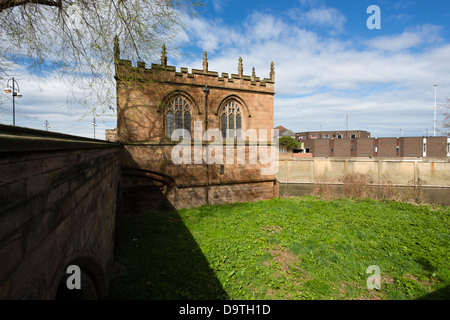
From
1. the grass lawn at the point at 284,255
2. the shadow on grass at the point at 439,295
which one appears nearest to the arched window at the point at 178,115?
the grass lawn at the point at 284,255

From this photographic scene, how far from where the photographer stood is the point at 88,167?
287 cm

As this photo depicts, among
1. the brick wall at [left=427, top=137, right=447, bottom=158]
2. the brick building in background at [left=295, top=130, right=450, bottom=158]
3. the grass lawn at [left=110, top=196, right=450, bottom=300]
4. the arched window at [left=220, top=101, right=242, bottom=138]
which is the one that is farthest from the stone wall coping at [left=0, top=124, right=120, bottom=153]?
the brick wall at [left=427, top=137, right=447, bottom=158]

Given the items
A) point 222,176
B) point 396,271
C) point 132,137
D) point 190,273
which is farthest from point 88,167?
point 222,176

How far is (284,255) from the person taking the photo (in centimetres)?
683

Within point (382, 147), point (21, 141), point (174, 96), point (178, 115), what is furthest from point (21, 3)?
point (382, 147)

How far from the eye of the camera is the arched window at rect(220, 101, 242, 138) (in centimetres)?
1396

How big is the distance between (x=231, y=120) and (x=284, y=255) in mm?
9664

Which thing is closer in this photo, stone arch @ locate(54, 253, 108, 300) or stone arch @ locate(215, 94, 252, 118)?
stone arch @ locate(54, 253, 108, 300)

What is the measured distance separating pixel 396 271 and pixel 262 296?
412 centimetres

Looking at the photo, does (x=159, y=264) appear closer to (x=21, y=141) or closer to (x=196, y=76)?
(x=21, y=141)

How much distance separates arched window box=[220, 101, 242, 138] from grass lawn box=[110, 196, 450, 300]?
5.88 m

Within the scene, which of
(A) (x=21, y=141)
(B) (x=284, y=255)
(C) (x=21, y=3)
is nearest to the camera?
(A) (x=21, y=141)

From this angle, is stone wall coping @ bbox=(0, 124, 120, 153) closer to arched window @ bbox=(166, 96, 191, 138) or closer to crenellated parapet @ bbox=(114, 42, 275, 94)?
crenellated parapet @ bbox=(114, 42, 275, 94)

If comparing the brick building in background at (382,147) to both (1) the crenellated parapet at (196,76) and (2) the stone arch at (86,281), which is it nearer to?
(1) the crenellated parapet at (196,76)
